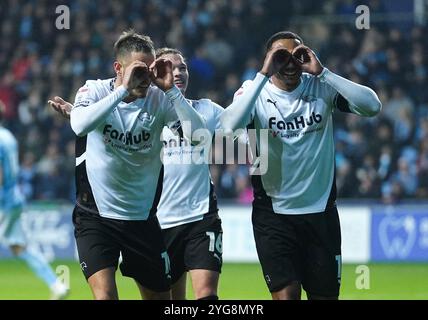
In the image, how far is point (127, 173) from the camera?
25.2ft

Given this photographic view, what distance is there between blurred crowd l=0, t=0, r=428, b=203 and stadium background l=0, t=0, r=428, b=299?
→ 0.09 ft

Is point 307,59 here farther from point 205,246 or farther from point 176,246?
point 176,246

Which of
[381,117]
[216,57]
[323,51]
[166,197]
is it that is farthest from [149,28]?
[166,197]

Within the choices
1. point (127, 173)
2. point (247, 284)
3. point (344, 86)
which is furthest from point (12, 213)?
point (344, 86)

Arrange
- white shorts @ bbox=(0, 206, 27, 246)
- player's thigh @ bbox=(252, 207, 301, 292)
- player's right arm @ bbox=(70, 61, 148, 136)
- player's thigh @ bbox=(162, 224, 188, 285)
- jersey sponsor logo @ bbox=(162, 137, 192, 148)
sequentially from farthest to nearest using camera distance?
white shorts @ bbox=(0, 206, 27, 246) < jersey sponsor logo @ bbox=(162, 137, 192, 148) < player's thigh @ bbox=(162, 224, 188, 285) < player's thigh @ bbox=(252, 207, 301, 292) < player's right arm @ bbox=(70, 61, 148, 136)

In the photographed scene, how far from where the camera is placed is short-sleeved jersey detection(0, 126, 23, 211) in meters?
13.4

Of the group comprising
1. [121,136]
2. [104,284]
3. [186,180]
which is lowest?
[104,284]

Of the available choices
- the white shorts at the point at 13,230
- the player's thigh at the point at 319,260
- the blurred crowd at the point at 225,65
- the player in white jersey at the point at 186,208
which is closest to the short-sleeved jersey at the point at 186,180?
the player in white jersey at the point at 186,208

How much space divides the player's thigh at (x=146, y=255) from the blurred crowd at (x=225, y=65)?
10.6 metres

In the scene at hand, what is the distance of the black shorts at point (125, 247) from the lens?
7.53 m

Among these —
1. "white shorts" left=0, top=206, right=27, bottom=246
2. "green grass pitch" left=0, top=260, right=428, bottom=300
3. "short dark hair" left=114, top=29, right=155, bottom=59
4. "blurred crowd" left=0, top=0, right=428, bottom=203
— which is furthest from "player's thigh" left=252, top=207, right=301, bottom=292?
"blurred crowd" left=0, top=0, right=428, bottom=203

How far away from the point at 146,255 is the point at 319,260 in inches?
50.5

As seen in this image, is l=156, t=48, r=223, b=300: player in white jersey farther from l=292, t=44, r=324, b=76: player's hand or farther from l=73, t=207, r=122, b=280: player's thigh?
l=292, t=44, r=324, b=76: player's hand
